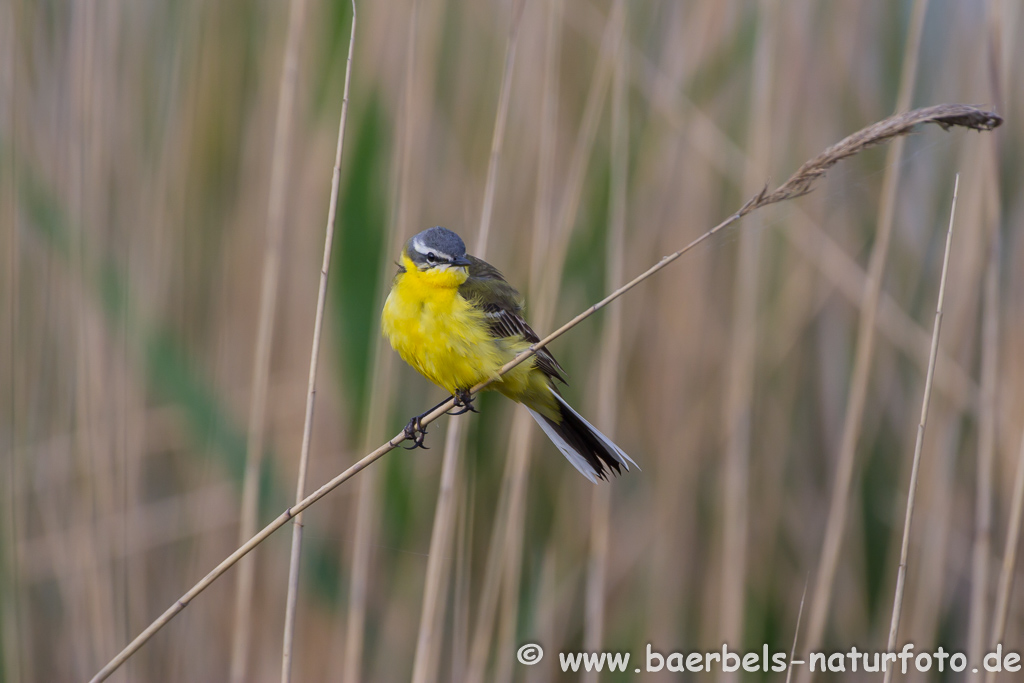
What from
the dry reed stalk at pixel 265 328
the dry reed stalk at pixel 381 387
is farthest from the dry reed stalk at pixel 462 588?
the dry reed stalk at pixel 265 328

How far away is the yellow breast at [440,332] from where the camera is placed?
182cm

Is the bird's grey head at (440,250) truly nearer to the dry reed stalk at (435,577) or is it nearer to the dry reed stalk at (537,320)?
the dry reed stalk at (537,320)

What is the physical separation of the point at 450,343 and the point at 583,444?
14.7 inches

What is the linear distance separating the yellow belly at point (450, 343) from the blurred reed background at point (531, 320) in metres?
0.13

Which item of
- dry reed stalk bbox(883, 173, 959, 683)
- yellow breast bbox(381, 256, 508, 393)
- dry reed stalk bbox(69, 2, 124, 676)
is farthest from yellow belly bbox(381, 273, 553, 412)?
dry reed stalk bbox(69, 2, 124, 676)

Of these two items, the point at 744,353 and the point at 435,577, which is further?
the point at 744,353

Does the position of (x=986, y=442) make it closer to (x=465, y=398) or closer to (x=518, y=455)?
(x=518, y=455)

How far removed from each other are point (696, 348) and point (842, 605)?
0.88 meters

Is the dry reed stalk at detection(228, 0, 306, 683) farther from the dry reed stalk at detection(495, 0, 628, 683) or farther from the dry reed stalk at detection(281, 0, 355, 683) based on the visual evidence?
the dry reed stalk at detection(495, 0, 628, 683)

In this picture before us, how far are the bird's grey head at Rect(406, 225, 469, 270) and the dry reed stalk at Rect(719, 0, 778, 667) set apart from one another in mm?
786

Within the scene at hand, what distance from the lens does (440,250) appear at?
1925 millimetres

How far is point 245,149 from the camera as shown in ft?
8.70

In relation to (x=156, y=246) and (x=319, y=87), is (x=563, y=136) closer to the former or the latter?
(x=319, y=87)

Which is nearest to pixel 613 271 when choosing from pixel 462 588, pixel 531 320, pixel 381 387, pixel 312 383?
pixel 531 320
